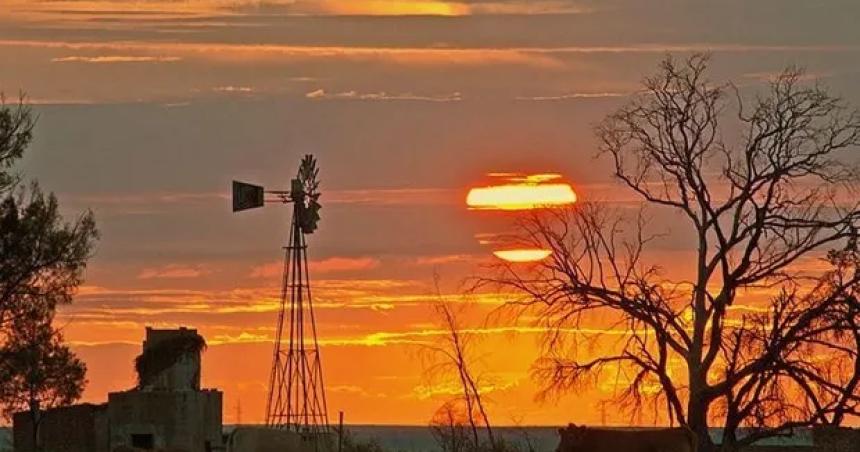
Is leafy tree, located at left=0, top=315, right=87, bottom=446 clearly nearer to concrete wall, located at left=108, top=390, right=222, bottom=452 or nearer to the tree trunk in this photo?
concrete wall, located at left=108, top=390, right=222, bottom=452

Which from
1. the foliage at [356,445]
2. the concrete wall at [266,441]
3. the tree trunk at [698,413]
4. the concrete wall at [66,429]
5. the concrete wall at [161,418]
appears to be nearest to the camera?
the concrete wall at [266,441]

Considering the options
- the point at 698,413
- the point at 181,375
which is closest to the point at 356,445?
the point at 181,375

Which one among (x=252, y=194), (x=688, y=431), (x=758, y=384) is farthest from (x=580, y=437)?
(x=252, y=194)

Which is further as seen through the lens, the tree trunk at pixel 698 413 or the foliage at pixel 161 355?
the foliage at pixel 161 355

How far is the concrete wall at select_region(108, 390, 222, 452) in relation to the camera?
205ft

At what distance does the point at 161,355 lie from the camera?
2537 inches

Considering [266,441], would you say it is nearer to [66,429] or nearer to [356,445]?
[356,445]

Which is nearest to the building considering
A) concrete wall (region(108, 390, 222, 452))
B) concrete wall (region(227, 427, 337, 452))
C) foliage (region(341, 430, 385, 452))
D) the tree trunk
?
concrete wall (region(108, 390, 222, 452))

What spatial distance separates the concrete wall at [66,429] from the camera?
6294 centimetres

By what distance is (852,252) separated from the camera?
56250 mm

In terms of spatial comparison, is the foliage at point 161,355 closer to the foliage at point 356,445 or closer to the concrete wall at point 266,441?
the foliage at point 356,445

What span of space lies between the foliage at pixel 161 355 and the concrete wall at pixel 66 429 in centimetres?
170

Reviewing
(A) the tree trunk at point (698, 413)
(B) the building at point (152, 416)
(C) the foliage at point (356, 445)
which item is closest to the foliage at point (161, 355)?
(B) the building at point (152, 416)

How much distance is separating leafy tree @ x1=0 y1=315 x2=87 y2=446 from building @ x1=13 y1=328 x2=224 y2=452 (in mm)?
840
